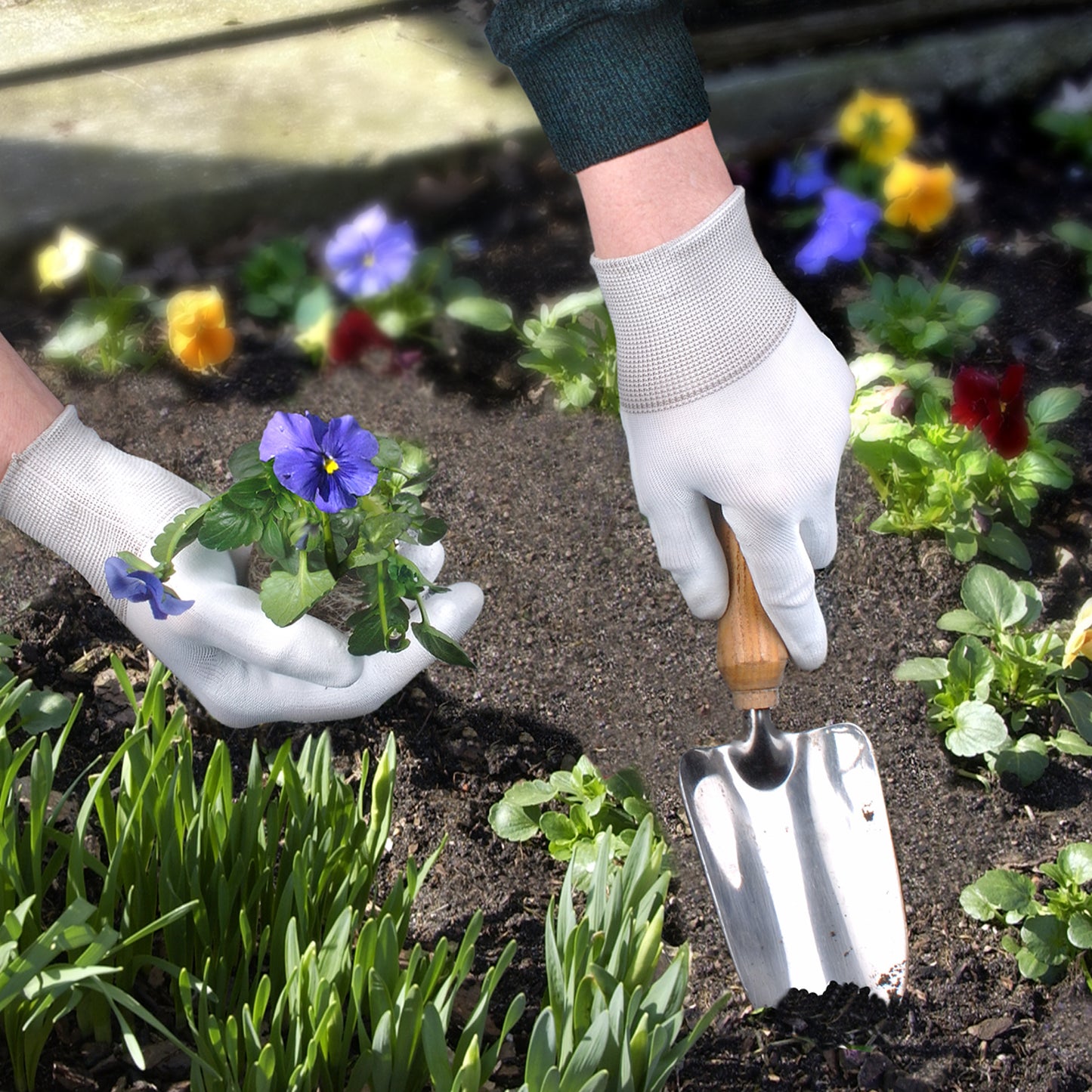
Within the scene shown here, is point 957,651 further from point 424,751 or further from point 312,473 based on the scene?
point 312,473

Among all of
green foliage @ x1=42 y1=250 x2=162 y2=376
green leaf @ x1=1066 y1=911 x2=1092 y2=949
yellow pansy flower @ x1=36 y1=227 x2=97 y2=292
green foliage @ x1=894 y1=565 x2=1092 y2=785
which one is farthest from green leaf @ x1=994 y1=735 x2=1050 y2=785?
yellow pansy flower @ x1=36 y1=227 x2=97 y2=292

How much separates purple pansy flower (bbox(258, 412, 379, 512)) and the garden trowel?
0.64m

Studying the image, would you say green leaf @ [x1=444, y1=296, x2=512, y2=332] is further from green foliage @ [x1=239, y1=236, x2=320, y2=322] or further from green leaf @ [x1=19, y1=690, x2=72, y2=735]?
green leaf @ [x1=19, y1=690, x2=72, y2=735]

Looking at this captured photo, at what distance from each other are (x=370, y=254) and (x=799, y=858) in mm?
1202

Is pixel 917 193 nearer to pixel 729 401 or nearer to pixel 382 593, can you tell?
pixel 729 401

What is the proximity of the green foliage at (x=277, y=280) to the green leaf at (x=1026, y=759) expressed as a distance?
1.43m

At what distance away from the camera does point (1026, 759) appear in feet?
5.73

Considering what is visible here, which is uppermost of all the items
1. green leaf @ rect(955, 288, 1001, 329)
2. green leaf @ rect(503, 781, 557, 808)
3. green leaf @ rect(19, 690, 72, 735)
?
green leaf @ rect(19, 690, 72, 735)

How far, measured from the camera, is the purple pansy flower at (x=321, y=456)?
1.21 m

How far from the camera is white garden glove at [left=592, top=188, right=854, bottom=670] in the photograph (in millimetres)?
1598

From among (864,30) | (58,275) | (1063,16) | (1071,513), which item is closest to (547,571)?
(1071,513)

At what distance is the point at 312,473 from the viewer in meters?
1.23

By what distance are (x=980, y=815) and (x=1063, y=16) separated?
183 cm

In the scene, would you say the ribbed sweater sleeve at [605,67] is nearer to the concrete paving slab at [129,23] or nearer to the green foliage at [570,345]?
the green foliage at [570,345]
